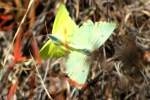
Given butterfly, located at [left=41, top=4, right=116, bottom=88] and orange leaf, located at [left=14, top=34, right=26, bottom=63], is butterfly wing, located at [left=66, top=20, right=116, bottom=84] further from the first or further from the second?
orange leaf, located at [left=14, top=34, right=26, bottom=63]

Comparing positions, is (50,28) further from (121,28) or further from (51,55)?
(121,28)

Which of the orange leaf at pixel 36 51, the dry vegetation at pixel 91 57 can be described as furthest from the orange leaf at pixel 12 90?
the orange leaf at pixel 36 51

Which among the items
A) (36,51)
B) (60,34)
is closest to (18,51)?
(36,51)

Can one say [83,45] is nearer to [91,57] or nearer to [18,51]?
[91,57]

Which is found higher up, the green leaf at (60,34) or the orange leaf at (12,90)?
the green leaf at (60,34)

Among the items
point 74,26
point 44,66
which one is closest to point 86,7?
point 74,26

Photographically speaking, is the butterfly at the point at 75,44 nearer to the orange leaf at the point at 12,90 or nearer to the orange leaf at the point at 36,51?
the orange leaf at the point at 36,51

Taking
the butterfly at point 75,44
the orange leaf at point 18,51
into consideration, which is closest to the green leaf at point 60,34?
the butterfly at point 75,44
